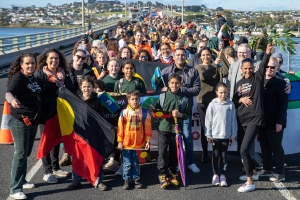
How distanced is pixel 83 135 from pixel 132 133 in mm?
712

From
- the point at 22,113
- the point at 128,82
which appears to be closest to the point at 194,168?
the point at 128,82

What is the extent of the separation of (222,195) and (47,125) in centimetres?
271

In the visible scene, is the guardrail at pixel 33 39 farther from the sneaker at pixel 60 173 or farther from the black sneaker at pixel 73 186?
the black sneaker at pixel 73 186

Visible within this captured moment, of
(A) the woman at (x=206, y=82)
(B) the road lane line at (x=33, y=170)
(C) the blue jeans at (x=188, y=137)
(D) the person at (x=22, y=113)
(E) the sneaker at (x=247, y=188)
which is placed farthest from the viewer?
(A) the woman at (x=206, y=82)

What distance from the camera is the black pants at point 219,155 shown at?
21.3 ft

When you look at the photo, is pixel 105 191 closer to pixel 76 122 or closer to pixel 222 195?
pixel 76 122

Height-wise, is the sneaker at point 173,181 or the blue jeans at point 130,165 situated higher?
the blue jeans at point 130,165

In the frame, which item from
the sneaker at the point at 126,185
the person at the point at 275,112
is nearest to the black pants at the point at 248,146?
the person at the point at 275,112

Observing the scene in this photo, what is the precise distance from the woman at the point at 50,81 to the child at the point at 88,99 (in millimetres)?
354

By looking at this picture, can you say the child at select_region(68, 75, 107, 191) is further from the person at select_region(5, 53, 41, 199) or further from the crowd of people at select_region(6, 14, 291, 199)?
the person at select_region(5, 53, 41, 199)

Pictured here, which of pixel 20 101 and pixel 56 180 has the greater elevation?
pixel 20 101

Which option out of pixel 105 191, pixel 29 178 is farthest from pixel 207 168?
pixel 29 178

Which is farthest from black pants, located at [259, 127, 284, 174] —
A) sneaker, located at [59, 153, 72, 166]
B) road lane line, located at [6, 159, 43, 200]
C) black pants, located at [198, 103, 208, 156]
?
road lane line, located at [6, 159, 43, 200]

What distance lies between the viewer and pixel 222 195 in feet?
19.8
